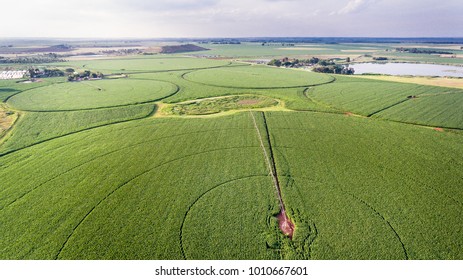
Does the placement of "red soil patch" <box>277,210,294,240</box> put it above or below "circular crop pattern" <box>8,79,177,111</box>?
below

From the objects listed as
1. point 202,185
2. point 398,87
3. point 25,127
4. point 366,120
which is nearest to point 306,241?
point 202,185

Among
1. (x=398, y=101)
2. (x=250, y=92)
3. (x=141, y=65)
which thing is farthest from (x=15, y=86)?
(x=398, y=101)

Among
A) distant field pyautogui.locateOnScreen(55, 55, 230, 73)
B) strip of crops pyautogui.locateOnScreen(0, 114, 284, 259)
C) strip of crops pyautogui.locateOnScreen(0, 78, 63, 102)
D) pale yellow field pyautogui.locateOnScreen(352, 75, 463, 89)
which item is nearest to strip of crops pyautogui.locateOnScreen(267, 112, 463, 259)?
strip of crops pyautogui.locateOnScreen(0, 114, 284, 259)

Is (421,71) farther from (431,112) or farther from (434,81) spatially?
(431,112)

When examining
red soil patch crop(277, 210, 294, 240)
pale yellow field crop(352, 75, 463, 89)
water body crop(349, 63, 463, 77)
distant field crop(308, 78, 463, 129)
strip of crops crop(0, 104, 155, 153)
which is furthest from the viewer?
water body crop(349, 63, 463, 77)

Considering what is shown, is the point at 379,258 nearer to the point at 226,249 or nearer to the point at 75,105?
the point at 226,249

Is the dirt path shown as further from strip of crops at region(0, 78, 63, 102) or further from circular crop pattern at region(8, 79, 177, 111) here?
strip of crops at region(0, 78, 63, 102)
